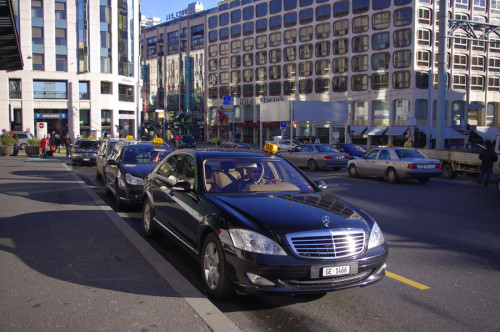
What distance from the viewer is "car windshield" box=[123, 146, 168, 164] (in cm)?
1096

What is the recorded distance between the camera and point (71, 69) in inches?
2021

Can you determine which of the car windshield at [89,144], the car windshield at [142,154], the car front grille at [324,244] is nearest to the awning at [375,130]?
the car windshield at [89,144]

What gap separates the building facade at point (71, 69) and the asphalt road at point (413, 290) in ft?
141

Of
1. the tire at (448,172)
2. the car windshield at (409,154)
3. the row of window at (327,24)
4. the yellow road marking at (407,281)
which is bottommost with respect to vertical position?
the yellow road marking at (407,281)

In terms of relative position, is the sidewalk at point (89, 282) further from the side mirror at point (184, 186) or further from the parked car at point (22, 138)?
the parked car at point (22, 138)

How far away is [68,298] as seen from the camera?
4594mm

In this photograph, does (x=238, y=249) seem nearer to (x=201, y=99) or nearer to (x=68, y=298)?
(x=68, y=298)

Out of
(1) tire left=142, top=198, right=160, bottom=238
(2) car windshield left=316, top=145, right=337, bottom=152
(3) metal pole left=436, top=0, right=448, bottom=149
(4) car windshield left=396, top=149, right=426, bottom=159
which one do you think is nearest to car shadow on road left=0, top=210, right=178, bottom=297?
(1) tire left=142, top=198, right=160, bottom=238

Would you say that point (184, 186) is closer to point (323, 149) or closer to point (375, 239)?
point (375, 239)

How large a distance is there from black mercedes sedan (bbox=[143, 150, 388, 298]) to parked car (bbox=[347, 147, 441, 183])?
11561mm

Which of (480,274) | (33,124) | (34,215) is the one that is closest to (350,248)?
(480,274)

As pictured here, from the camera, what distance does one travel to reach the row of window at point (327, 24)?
2247 inches

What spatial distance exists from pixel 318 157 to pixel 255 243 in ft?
61.0

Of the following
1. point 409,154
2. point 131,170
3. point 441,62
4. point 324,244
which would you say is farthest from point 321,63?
point 324,244
